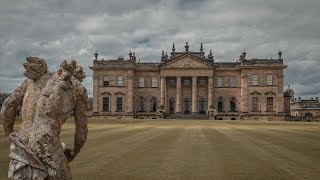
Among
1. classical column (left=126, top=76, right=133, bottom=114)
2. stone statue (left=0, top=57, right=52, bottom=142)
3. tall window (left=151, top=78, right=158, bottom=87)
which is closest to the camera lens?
stone statue (left=0, top=57, right=52, bottom=142)

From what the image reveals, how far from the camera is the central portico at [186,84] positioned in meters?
77.9

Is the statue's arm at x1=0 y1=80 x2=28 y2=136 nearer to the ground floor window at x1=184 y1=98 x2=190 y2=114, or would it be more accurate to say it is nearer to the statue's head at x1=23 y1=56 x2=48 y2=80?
the statue's head at x1=23 y1=56 x2=48 y2=80

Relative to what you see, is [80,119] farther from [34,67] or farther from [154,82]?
[154,82]

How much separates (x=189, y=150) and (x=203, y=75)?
60519 millimetres

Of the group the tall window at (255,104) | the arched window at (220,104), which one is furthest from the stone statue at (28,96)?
the tall window at (255,104)

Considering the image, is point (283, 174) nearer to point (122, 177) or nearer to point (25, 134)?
point (122, 177)

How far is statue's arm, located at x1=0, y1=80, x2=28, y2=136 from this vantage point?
562 centimetres

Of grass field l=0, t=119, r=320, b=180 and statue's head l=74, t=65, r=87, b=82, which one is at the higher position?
statue's head l=74, t=65, r=87, b=82

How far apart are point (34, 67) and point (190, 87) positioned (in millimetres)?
75386

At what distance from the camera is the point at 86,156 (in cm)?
1552

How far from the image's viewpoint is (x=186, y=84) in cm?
8062

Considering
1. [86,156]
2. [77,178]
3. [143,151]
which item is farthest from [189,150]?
[77,178]

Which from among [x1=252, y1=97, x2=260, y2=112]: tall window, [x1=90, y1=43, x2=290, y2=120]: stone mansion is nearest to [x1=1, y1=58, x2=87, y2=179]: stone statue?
[x1=90, y1=43, x2=290, y2=120]: stone mansion

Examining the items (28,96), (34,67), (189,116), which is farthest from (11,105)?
(189,116)
